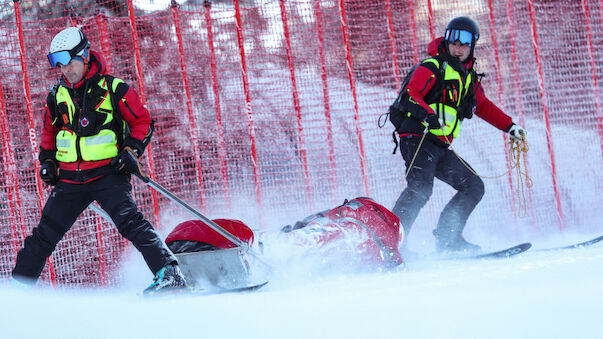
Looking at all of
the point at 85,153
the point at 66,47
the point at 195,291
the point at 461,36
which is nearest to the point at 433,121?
the point at 461,36

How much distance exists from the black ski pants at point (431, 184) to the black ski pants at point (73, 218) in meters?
1.84

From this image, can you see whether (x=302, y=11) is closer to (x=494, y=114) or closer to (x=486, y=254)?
(x=494, y=114)

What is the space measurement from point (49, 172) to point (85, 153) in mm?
255

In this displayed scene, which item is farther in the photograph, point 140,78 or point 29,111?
point 140,78

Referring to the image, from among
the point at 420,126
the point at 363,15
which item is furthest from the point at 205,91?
the point at 420,126

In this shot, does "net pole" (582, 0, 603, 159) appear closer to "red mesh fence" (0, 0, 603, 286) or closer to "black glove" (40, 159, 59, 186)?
"red mesh fence" (0, 0, 603, 286)

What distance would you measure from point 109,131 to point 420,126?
87.7 inches

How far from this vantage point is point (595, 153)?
651 centimetres

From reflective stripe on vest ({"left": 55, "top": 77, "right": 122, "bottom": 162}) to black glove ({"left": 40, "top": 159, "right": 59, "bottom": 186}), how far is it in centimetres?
6

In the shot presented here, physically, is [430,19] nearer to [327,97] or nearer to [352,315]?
[327,97]

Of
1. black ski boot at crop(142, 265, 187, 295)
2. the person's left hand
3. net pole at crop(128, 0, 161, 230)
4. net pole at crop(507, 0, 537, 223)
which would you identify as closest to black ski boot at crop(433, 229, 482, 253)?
the person's left hand

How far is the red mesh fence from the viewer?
6.15 meters

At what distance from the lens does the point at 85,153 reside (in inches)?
149

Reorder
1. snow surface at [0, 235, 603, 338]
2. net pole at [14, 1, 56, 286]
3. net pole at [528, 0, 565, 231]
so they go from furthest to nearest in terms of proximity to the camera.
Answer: net pole at [528, 0, 565, 231], net pole at [14, 1, 56, 286], snow surface at [0, 235, 603, 338]
